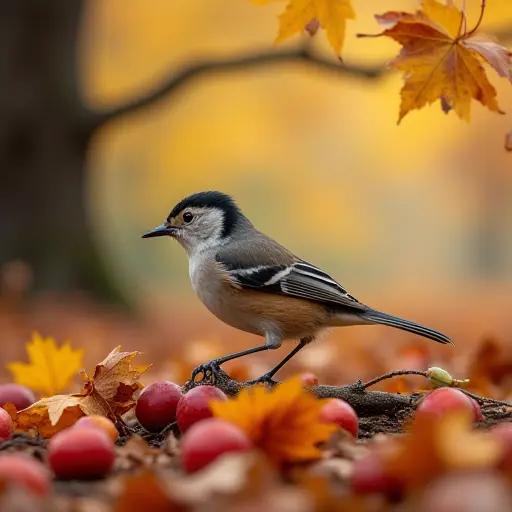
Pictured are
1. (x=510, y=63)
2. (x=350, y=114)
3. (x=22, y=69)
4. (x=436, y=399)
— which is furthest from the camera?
(x=350, y=114)

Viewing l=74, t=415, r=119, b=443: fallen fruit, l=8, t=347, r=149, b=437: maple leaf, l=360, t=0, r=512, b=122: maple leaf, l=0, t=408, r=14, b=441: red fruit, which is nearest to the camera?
l=74, t=415, r=119, b=443: fallen fruit

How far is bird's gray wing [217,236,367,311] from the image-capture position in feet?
15.2

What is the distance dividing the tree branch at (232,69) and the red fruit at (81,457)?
6721 millimetres

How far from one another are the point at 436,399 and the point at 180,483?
47.6 inches

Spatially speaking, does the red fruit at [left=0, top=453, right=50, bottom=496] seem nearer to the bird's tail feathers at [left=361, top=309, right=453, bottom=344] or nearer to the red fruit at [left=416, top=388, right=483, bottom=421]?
the red fruit at [left=416, top=388, right=483, bottom=421]

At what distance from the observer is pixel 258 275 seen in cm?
469

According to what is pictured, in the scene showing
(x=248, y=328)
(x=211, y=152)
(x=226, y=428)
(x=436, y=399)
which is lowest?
(x=211, y=152)

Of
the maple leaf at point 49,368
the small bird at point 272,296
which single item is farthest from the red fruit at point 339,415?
the small bird at point 272,296

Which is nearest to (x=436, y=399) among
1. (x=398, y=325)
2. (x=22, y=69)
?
(x=398, y=325)

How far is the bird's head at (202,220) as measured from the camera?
5.09m

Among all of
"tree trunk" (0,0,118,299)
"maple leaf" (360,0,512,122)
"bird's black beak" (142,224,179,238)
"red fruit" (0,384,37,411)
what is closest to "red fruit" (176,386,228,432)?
"red fruit" (0,384,37,411)

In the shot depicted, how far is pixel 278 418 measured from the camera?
2.49 m

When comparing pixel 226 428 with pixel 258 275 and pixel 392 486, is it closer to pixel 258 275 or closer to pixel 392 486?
pixel 392 486

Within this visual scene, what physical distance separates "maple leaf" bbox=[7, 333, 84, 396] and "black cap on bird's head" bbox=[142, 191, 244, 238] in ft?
4.34
